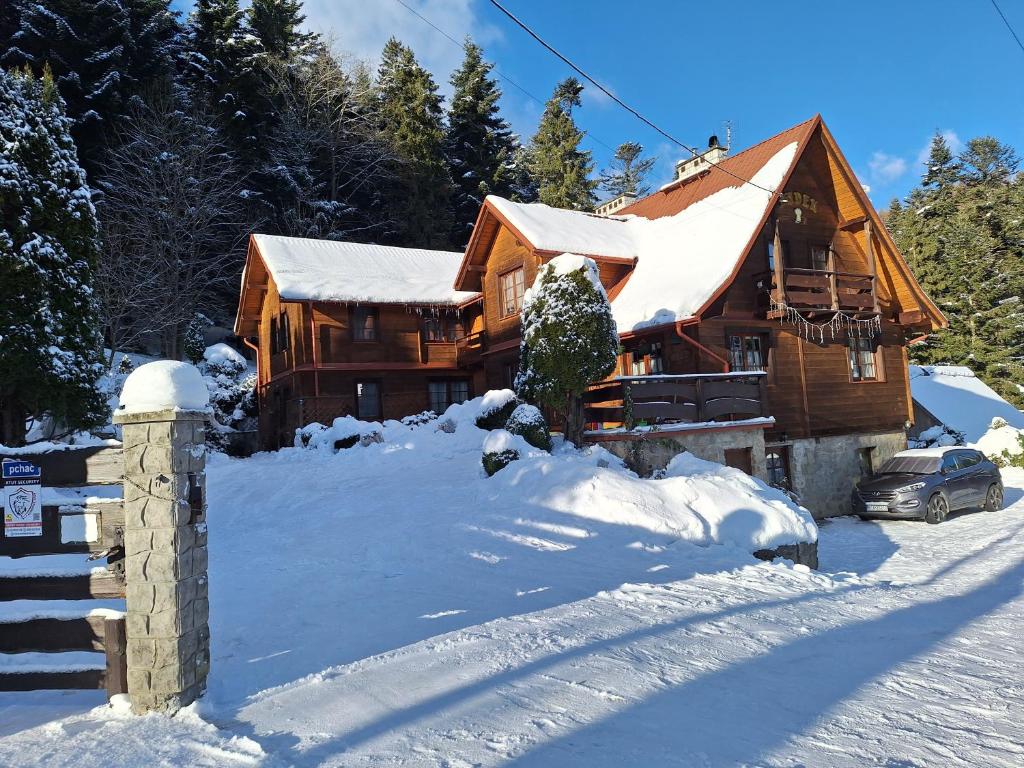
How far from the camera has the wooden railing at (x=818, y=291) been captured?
19391 millimetres

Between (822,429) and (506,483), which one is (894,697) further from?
(822,429)

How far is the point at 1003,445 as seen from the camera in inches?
1017

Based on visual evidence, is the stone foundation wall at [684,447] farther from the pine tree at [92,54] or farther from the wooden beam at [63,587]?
the pine tree at [92,54]

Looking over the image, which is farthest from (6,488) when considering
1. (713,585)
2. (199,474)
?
(713,585)

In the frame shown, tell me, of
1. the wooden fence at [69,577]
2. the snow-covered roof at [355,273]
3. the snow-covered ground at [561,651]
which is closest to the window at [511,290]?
the snow-covered roof at [355,273]

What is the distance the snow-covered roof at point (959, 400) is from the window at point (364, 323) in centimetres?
2150

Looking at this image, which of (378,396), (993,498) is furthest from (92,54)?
(993,498)

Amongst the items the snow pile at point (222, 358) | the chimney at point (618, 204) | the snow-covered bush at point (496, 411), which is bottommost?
the snow-covered bush at point (496, 411)

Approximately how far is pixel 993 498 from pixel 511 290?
1455 centimetres

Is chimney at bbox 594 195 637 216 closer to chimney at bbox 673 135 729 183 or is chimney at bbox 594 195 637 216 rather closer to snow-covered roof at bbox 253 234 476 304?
chimney at bbox 673 135 729 183

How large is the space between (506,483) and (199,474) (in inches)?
304

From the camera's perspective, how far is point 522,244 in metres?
21.6

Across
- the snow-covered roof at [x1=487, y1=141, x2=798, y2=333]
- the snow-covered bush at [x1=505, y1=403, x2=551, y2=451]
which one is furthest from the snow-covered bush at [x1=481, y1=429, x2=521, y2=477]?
the snow-covered roof at [x1=487, y1=141, x2=798, y2=333]

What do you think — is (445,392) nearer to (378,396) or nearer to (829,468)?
(378,396)
